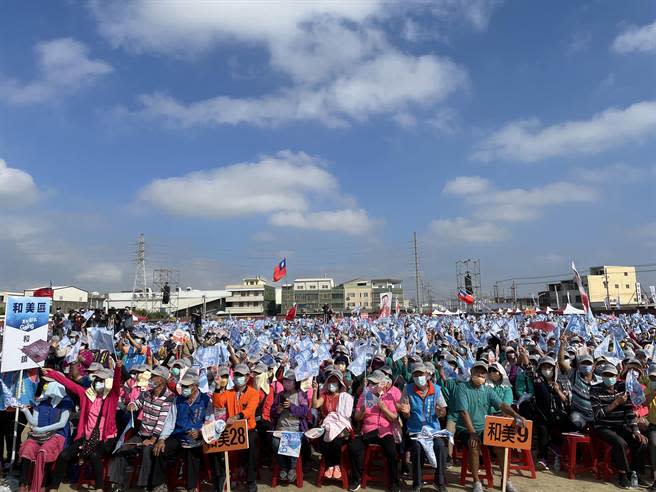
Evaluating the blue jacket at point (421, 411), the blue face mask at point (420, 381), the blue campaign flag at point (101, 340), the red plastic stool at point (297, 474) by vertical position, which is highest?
the blue campaign flag at point (101, 340)

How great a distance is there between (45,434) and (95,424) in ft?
1.97

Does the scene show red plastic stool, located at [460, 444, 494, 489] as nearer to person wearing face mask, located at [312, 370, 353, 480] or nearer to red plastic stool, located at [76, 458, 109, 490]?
person wearing face mask, located at [312, 370, 353, 480]

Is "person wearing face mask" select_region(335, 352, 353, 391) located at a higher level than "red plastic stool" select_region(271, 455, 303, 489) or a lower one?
higher

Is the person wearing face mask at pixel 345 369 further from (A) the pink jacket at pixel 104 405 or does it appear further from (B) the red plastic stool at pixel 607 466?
(B) the red plastic stool at pixel 607 466

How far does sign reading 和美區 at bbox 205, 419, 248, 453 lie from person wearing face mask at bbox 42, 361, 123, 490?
1.47 metres

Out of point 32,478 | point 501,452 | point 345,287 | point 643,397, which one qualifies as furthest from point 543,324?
point 345,287

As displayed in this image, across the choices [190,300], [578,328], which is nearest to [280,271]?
[578,328]

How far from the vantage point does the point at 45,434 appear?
6289mm

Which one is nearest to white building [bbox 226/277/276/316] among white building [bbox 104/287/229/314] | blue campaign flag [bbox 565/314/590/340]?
white building [bbox 104/287/229/314]

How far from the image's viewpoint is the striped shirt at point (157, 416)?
6.37 m

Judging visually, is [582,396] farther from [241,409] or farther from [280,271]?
[280,271]

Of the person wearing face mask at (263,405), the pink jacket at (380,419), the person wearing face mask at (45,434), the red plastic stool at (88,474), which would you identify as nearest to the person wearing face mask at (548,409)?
the pink jacket at (380,419)

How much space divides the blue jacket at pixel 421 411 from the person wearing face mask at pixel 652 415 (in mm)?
2779

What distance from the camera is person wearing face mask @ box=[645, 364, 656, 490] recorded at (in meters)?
6.35
